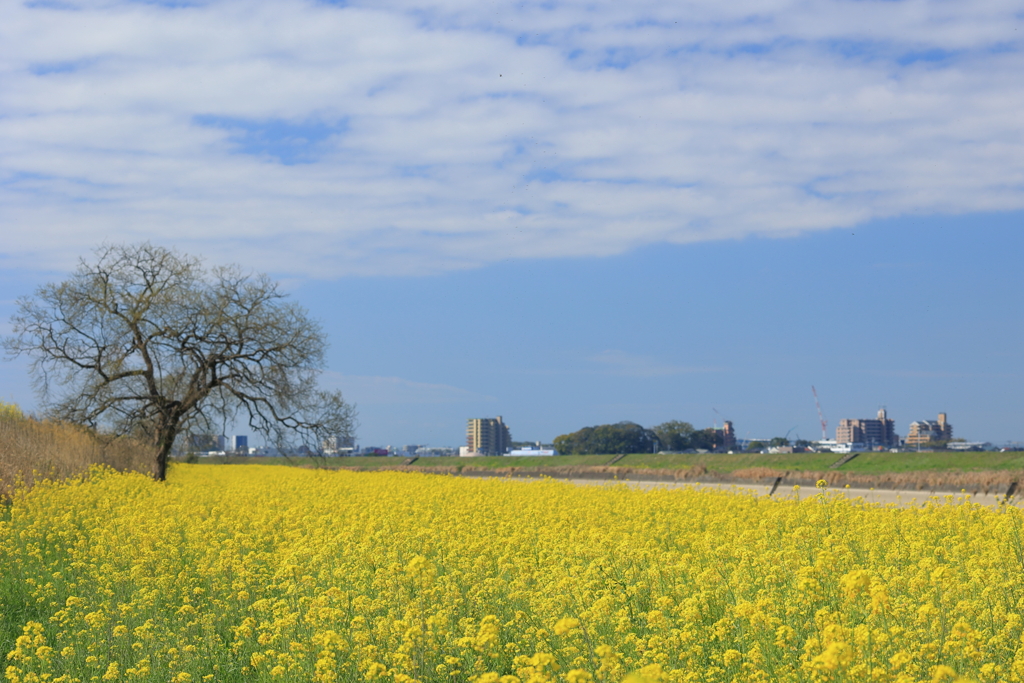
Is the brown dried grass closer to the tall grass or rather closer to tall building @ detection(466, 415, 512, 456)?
the tall grass

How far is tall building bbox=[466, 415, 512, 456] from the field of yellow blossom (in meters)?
109

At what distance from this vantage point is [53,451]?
20906mm

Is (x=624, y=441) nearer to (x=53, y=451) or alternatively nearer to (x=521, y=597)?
(x=53, y=451)

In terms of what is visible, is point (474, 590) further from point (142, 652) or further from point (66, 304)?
point (66, 304)

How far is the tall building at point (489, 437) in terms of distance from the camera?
123438 mm

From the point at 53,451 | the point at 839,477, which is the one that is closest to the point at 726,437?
the point at 839,477

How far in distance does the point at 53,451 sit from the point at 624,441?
94.8m

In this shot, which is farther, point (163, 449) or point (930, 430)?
point (930, 430)

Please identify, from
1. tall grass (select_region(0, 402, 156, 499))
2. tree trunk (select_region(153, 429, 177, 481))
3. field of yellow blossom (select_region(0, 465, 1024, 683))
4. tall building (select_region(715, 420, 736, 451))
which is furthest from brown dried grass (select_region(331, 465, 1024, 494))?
tall building (select_region(715, 420, 736, 451))

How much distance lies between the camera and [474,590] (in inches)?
291

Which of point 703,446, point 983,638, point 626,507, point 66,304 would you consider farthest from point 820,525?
point 703,446

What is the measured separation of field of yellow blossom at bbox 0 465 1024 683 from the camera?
17.9 ft

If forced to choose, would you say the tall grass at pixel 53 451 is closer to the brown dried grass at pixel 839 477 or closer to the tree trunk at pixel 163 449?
the tree trunk at pixel 163 449

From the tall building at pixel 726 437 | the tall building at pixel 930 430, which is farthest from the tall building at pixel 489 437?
the tall building at pixel 930 430
